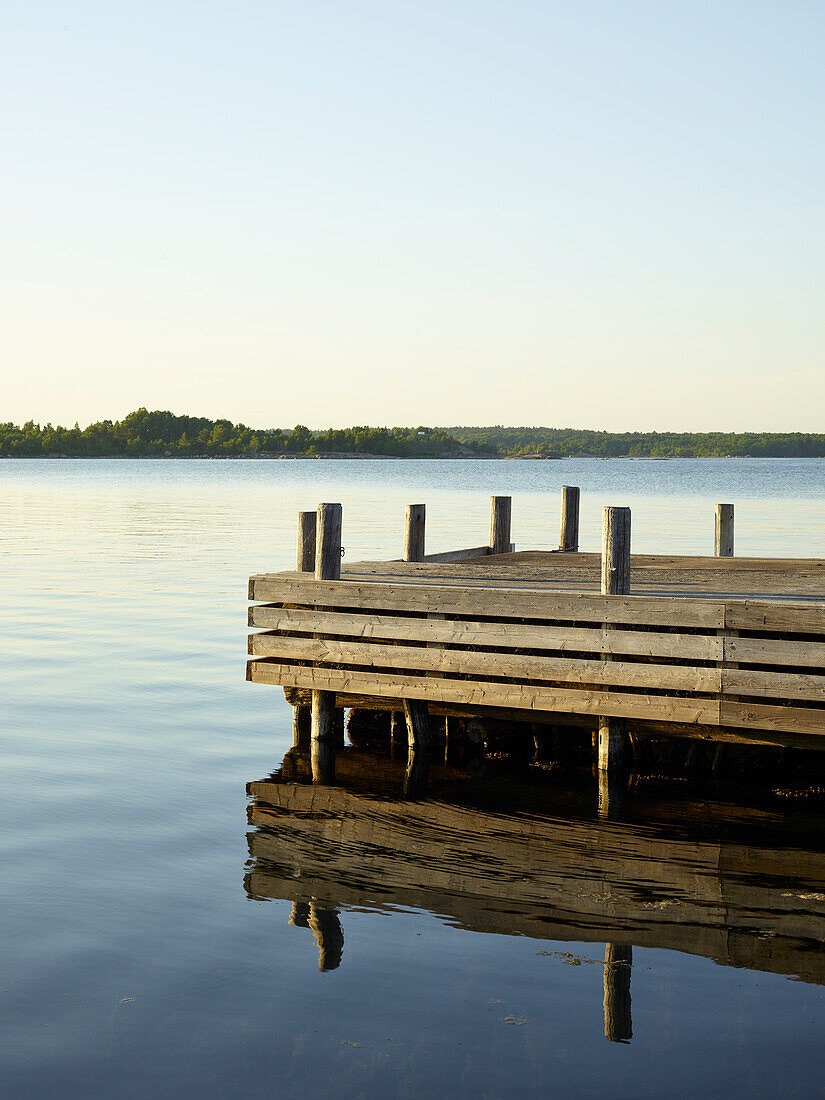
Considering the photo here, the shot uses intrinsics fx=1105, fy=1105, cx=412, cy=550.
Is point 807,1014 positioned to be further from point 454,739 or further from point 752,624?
point 454,739

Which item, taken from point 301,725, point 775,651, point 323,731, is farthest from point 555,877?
point 301,725

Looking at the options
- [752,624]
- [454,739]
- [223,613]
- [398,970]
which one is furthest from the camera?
[223,613]

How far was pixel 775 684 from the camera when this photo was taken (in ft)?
30.1

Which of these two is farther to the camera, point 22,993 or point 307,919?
point 307,919

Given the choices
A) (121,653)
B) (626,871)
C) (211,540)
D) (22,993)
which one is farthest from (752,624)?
(211,540)

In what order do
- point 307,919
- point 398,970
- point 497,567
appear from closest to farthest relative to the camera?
point 398,970, point 307,919, point 497,567

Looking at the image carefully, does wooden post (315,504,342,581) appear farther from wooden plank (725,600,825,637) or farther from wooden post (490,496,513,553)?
wooden post (490,496,513,553)

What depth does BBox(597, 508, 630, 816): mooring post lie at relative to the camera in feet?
32.6

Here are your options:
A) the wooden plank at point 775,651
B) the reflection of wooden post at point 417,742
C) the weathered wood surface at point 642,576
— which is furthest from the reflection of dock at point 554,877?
the weathered wood surface at point 642,576

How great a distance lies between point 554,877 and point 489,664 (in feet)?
7.71

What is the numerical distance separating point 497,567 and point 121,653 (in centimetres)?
798

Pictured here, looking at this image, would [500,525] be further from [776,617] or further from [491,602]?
[776,617]

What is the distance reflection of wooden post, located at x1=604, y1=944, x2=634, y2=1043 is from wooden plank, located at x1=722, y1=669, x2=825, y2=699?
2.90m

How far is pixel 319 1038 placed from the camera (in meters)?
6.12
